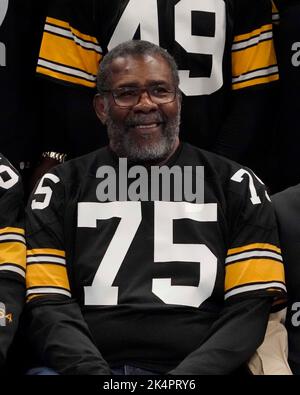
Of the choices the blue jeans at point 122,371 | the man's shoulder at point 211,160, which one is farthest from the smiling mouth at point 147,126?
the blue jeans at point 122,371

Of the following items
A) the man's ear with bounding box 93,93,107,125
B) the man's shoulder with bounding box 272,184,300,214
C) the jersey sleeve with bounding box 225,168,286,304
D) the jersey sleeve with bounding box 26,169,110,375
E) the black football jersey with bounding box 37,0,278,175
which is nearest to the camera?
the jersey sleeve with bounding box 26,169,110,375

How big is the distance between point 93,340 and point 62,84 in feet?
3.43

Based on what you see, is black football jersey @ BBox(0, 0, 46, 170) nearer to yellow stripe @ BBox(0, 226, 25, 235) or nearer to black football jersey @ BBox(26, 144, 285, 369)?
black football jersey @ BBox(26, 144, 285, 369)

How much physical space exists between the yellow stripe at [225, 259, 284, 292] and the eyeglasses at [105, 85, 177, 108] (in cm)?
61

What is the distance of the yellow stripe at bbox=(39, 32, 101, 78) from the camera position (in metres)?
3.90

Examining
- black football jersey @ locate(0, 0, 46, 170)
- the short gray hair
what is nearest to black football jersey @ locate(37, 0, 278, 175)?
black football jersey @ locate(0, 0, 46, 170)

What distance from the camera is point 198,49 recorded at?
3.88 metres

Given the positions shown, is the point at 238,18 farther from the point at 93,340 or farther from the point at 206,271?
the point at 93,340

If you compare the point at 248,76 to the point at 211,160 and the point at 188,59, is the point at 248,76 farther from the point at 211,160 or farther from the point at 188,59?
the point at 211,160

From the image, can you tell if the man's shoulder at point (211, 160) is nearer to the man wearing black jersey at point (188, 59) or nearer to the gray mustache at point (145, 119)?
the gray mustache at point (145, 119)

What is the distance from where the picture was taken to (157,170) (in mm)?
3525

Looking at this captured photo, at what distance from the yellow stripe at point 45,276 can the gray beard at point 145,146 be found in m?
0.46

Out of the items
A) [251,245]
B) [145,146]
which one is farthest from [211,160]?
[251,245]
